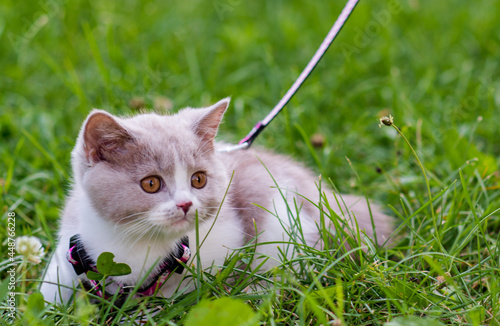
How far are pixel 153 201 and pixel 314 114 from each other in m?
1.87

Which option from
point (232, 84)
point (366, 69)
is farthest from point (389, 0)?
point (232, 84)

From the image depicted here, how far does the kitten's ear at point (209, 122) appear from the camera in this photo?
6.97ft

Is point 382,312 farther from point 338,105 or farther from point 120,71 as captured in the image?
point 120,71

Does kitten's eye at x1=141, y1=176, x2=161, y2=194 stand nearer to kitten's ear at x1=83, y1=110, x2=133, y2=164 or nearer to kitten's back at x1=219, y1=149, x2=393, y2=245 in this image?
kitten's ear at x1=83, y1=110, x2=133, y2=164

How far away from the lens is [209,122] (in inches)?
85.0

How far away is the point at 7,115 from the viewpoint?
11.5 ft

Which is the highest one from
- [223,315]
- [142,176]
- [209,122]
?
[209,122]

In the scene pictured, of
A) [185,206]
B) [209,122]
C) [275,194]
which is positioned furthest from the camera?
[275,194]

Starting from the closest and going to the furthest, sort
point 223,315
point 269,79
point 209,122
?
point 223,315, point 209,122, point 269,79

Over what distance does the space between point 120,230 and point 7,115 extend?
198 centimetres

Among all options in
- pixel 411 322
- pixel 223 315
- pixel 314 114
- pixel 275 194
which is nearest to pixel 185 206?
pixel 223 315

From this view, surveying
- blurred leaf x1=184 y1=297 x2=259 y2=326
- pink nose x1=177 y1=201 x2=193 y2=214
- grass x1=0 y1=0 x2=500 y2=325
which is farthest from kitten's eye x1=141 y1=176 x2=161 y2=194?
blurred leaf x1=184 y1=297 x2=259 y2=326

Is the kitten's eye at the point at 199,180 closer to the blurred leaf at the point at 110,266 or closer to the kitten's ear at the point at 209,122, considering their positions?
the kitten's ear at the point at 209,122

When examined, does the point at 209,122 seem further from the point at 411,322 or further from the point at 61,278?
the point at 411,322
